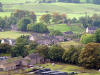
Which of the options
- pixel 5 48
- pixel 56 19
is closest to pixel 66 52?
pixel 5 48

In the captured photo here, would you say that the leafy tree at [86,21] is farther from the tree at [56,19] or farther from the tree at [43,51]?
the tree at [43,51]

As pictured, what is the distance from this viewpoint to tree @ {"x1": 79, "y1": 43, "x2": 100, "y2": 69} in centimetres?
5775

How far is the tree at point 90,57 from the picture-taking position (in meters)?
57.8

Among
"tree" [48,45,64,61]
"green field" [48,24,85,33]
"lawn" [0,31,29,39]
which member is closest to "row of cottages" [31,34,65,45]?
"lawn" [0,31,29,39]

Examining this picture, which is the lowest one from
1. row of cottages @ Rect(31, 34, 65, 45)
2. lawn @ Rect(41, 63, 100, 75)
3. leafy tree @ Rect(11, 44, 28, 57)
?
lawn @ Rect(41, 63, 100, 75)

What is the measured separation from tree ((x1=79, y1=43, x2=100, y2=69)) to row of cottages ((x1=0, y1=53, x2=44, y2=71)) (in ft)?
26.9

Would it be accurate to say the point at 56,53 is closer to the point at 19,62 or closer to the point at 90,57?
the point at 19,62

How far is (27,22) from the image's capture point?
345 ft

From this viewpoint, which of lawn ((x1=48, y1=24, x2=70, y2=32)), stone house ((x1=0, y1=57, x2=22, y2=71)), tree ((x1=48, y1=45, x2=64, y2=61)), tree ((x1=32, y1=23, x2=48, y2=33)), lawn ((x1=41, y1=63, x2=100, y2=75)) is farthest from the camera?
lawn ((x1=48, y1=24, x2=70, y2=32))

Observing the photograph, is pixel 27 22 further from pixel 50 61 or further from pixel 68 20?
pixel 50 61

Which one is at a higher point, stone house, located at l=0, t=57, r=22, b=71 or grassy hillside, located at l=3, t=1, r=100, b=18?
grassy hillside, located at l=3, t=1, r=100, b=18

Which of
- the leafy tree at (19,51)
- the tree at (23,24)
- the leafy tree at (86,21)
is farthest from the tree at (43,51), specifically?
the leafy tree at (86,21)

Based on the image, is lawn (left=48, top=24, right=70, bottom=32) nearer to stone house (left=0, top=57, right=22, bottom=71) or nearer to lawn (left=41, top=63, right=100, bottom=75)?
lawn (left=41, top=63, right=100, bottom=75)

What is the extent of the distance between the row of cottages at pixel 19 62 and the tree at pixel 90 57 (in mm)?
8202
